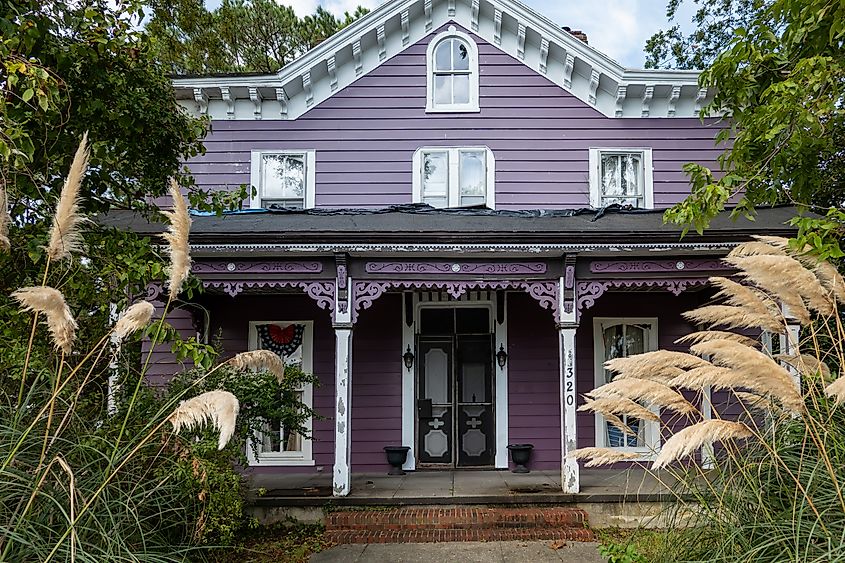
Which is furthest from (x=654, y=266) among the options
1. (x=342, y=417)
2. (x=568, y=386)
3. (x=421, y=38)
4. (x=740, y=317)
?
(x=421, y=38)

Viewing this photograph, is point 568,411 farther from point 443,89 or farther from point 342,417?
point 443,89

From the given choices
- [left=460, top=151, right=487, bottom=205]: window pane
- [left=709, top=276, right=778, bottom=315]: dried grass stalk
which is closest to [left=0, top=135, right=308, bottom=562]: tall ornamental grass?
[left=709, top=276, right=778, bottom=315]: dried grass stalk

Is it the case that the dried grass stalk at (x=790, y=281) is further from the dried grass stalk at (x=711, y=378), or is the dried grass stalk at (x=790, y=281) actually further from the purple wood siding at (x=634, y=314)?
the purple wood siding at (x=634, y=314)

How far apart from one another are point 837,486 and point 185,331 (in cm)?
858

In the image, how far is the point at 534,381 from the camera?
30.8 feet

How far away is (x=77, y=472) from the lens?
327 centimetres

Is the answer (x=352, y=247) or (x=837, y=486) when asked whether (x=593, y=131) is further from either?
(x=837, y=486)

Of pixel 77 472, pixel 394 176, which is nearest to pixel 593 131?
pixel 394 176

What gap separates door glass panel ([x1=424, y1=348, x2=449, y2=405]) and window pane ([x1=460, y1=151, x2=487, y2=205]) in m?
2.47

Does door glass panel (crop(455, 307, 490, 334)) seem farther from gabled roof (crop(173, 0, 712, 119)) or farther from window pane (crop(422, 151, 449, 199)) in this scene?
gabled roof (crop(173, 0, 712, 119))

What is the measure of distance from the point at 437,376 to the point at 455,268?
2.80 m

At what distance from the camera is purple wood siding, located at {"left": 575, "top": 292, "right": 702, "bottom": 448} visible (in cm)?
939

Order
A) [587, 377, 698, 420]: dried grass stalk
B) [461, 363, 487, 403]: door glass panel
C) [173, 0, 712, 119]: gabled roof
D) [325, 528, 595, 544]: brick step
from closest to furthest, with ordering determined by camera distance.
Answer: [587, 377, 698, 420]: dried grass stalk
[325, 528, 595, 544]: brick step
[173, 0, 712, 119]: gabled roof
[461, 363, 487, 403]: door glass panel

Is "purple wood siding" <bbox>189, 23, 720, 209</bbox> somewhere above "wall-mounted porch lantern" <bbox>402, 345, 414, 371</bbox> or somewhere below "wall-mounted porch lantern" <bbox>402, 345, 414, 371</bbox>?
above
